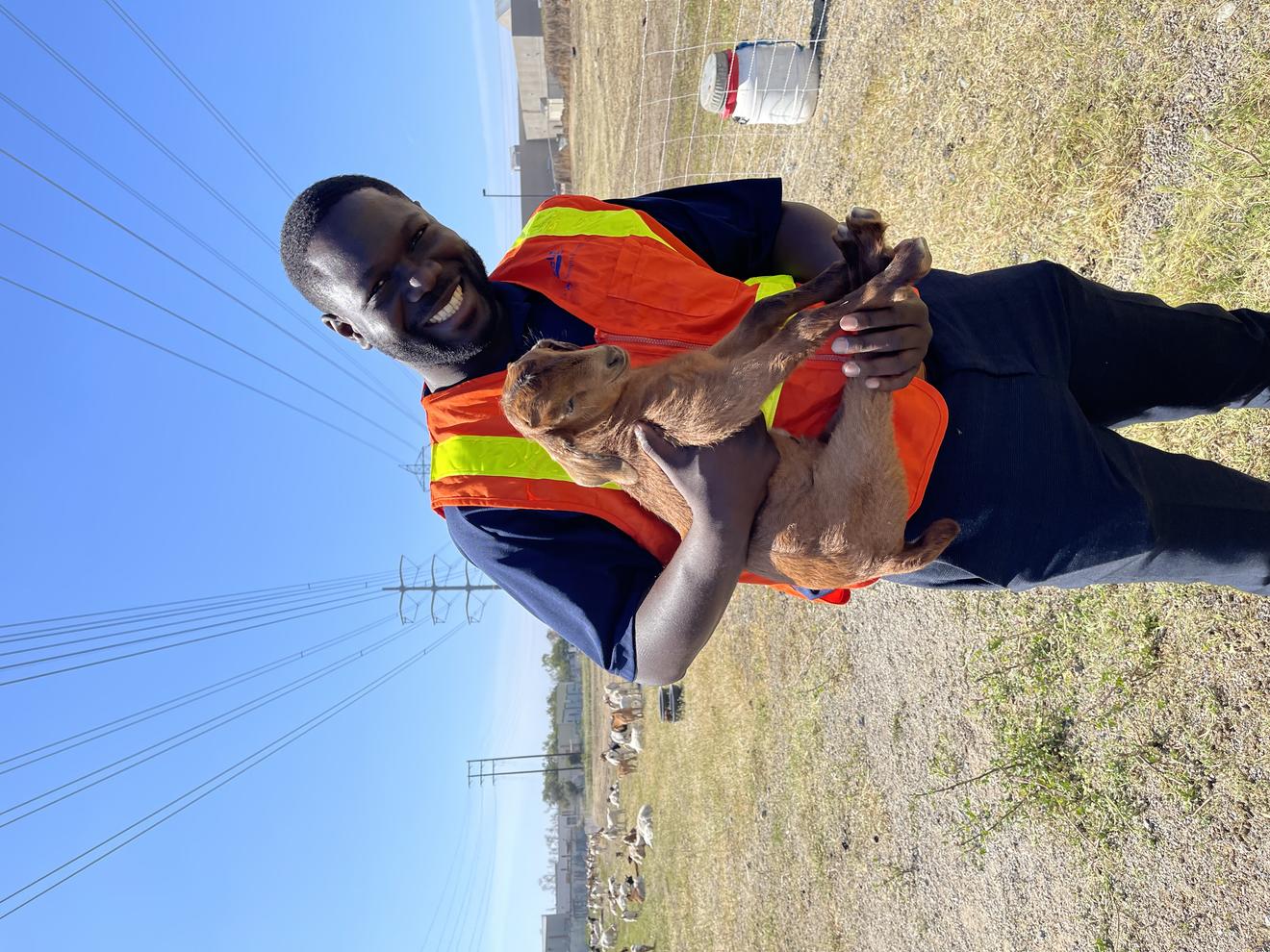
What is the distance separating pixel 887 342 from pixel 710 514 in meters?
0.50

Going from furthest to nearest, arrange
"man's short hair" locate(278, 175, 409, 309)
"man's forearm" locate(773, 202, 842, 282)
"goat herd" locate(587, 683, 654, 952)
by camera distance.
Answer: "goat herd" locate(587, 683, 654, 952) < "man's forearm" locate(773, 202, 842, 282) < "man's short hair" locate(278, 175, 409, 309)

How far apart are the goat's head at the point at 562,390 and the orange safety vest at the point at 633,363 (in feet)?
0.85

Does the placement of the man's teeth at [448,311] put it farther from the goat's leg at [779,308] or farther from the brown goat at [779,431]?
the goat's leg at [779,308]

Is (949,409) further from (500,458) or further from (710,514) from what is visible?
(500,458)

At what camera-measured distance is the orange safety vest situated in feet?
5.58

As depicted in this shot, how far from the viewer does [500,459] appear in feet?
6.31

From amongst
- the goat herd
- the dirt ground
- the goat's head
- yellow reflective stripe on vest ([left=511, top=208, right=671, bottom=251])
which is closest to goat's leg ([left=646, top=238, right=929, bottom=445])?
the goat's head

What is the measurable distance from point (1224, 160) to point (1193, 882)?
120 inches

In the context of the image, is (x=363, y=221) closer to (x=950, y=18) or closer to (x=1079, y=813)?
(x=1079, y=813)

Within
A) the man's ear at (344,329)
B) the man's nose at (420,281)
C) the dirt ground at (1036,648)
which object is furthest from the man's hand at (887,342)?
the dirt ground at (1036,648)

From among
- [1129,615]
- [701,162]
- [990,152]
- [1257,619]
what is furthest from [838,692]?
[701,162]

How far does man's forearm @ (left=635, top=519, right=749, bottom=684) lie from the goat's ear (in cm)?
21

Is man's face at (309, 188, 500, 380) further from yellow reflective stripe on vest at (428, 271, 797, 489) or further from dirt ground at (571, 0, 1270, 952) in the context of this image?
dirt ground at (571, 0, 1270, 952)

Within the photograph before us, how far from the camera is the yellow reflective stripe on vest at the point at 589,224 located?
2.08 metres
